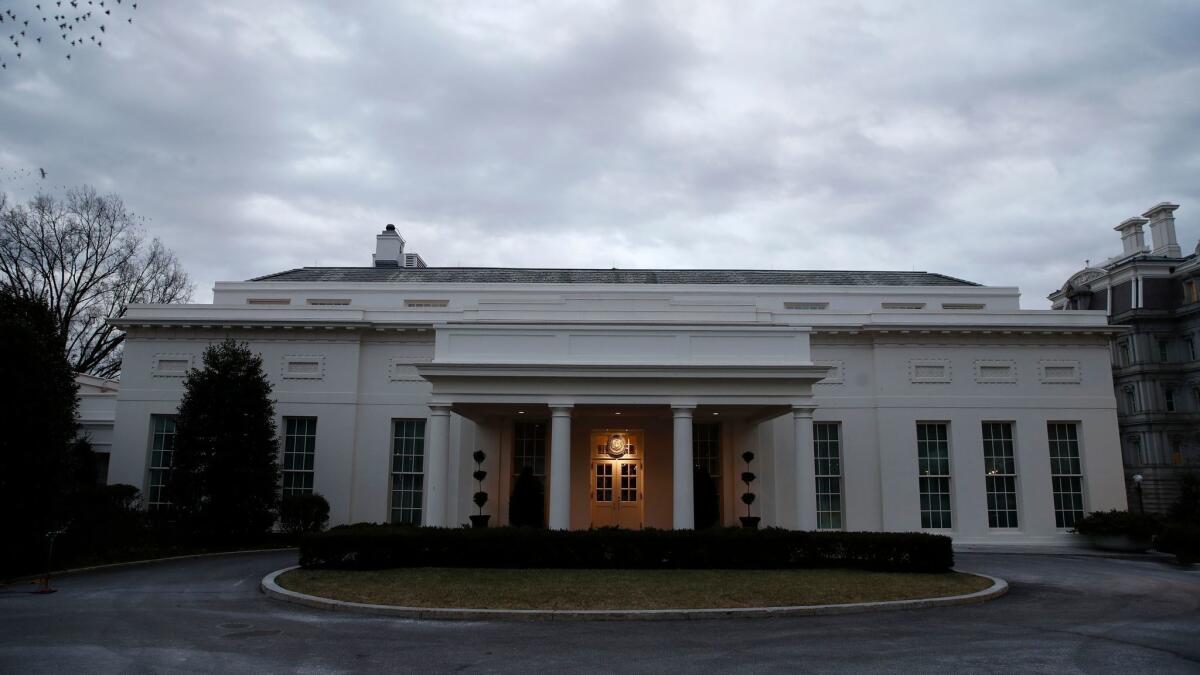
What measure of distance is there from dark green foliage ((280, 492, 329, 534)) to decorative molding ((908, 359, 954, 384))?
754 inches

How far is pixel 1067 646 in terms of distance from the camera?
9.48 metres

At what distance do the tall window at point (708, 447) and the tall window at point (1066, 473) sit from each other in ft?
35.2

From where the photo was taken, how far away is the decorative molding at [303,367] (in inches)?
1024

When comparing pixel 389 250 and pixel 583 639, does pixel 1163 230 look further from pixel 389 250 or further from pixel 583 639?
pixel 583 639

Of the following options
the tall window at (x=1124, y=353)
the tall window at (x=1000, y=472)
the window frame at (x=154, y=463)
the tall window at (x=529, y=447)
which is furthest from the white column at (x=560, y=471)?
the tall window at (x=1124, y=353)

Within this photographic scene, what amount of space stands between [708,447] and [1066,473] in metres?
11.7

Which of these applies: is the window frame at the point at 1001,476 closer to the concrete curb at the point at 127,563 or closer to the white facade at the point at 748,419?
the white facade at the point at 748,419

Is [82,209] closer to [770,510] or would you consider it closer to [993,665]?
[770,510]

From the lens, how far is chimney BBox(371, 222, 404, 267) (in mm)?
35081

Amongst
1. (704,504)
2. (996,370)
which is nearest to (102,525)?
(704,504)

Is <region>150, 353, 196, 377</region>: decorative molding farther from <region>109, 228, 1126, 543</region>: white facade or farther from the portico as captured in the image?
the portico

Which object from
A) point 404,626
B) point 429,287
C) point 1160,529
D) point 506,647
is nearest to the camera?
point 506,647

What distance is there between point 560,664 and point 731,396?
12.6m

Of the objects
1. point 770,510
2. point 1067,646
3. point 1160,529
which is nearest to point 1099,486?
point 1160,529
